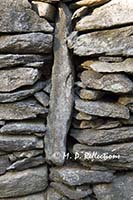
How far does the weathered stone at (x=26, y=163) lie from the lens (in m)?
1.83

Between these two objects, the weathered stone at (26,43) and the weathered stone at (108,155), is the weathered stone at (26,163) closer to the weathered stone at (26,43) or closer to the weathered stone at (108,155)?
the weathered stone at (108,155)

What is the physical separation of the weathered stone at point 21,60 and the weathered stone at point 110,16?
13.0 inches

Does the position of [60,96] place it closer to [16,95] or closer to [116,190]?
[16,95]

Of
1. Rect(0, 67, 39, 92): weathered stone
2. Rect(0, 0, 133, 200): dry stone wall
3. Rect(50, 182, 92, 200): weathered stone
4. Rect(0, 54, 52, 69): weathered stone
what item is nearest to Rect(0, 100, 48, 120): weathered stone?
Rect(0, 0, 133, 200): dry stone wall

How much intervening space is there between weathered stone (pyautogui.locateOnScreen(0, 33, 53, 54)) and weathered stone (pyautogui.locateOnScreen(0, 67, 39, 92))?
4.5 inches

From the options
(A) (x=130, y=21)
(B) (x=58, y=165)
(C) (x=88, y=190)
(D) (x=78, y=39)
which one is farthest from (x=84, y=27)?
(C) (x=88, y=190)

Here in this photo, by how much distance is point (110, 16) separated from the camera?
166 cm

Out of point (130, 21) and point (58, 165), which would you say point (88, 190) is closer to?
point (58, 165)

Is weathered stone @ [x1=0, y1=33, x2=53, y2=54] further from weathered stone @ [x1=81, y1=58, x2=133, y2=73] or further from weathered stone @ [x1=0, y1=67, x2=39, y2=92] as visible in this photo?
weathered stone @ [x1=81, y1=58, x2=133, y2=73]

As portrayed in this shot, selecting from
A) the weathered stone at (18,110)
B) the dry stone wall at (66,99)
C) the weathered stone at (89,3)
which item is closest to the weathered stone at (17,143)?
the dry stone wall at (66,99)

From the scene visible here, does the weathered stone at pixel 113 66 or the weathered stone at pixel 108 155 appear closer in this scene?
the weathered stone at pixel 113 66

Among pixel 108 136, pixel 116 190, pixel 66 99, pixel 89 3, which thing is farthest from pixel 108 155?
pixel 89 3

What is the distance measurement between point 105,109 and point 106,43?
1.27 feet

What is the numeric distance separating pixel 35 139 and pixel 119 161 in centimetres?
55
